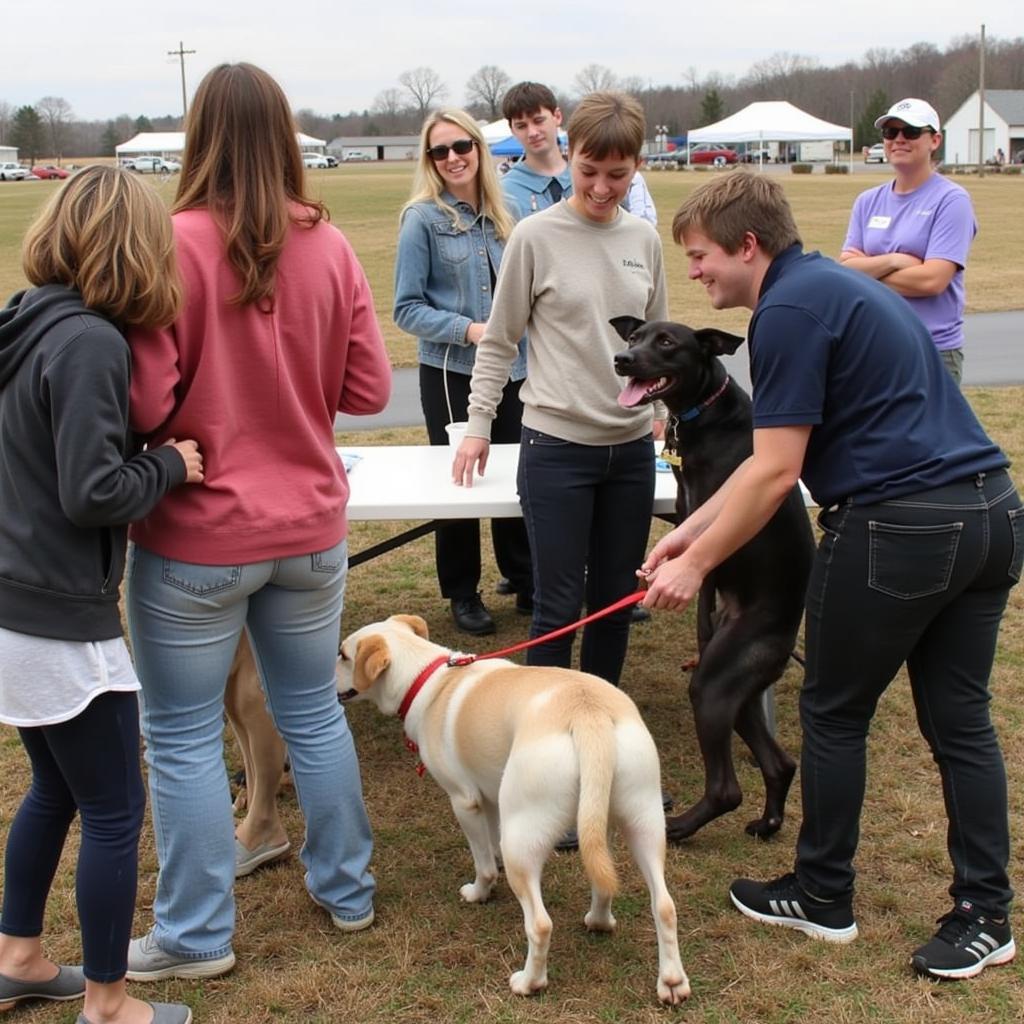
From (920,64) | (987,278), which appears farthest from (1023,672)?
(920,64)

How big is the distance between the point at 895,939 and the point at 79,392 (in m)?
2.38

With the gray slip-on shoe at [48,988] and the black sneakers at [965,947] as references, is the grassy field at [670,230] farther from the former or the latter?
the black sneakers at [965,947]

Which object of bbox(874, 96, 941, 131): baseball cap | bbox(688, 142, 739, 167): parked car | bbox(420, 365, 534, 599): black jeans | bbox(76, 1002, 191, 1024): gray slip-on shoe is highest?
bbox(688, 142, 739, 167): parked car

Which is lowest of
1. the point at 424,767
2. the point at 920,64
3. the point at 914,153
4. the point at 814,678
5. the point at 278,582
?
the point at 424,767

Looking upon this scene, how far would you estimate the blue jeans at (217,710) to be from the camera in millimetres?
2602

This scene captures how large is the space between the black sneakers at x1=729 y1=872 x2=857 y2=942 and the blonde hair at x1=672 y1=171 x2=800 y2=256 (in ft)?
5.37

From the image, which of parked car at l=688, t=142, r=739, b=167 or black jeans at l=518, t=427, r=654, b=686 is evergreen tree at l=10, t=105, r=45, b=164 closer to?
parked car at l=688, t=142, r=739, b=167

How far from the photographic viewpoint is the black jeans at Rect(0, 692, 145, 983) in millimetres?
2389

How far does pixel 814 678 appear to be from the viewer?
2.79 m

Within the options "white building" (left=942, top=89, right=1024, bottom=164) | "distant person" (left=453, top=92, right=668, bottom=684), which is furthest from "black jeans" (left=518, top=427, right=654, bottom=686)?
"white building" (left=942, top=89, right=1024, bottom=164)

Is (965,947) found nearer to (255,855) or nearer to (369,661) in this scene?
(369,661)

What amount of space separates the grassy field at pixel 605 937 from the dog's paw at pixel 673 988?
0.03m

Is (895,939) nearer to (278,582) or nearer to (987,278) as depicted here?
(278,582)

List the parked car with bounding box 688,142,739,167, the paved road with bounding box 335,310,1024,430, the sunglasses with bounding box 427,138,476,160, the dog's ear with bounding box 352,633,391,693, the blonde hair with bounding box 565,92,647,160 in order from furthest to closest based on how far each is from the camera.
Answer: the parked car with bounding box 688,142,739,167 → the paved road with bounding box 335,310,1024,430 → the sunglasses with bounding box 427,138,476,160 → the blonde hair with bounding box 565,92,647,160 → the dog's ear with bounding box 352,633,391,693
